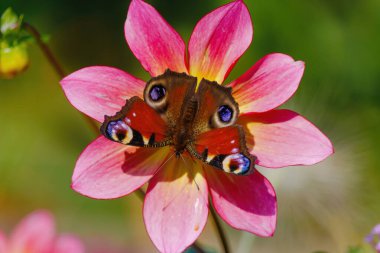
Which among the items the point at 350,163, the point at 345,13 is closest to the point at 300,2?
the point at 345,13

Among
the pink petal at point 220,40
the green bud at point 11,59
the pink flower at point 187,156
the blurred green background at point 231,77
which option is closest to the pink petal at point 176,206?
the pink flower at point 187,156

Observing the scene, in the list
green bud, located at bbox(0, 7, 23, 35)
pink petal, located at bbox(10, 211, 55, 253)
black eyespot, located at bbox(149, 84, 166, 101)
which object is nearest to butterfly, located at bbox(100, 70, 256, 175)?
black eyespot, located at bbox(149, 84, 166, 101)

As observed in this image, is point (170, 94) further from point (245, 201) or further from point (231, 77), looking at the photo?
point (231, 77)

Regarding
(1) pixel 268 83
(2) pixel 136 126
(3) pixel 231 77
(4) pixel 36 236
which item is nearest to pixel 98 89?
(2) pixel 136 126

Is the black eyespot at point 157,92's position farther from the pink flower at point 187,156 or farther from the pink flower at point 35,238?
the pink flower at point 35,238

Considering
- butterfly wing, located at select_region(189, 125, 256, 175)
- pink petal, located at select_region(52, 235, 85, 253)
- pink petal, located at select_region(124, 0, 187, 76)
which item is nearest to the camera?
butterfly wing, located at select_region(189, 125, 256, 175)

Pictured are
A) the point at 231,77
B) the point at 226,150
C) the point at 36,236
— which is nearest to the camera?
the point at 226,150

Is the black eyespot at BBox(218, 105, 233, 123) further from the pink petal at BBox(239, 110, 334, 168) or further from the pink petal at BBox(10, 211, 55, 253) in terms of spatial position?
the pink petal at BBox(10, 211, 55, 253)
